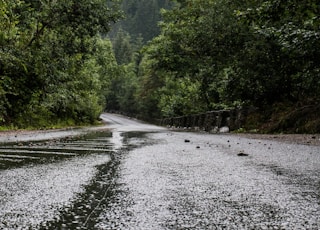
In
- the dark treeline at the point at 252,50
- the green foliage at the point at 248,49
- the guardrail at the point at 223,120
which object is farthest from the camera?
the guardrail at the point at 223,120

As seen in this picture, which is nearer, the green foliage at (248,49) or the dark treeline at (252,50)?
the green foliage at (248,49)

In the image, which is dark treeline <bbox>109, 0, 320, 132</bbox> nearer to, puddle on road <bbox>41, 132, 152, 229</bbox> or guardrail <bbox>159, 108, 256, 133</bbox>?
guardrail <bbox>159, 108, 256, 133</bbox>

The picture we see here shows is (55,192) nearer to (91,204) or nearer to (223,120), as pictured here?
(91,204)

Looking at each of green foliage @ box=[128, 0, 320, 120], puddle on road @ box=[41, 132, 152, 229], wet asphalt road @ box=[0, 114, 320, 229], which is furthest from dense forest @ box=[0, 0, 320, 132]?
puddle on road @ box=[41, 132, 152, 229]

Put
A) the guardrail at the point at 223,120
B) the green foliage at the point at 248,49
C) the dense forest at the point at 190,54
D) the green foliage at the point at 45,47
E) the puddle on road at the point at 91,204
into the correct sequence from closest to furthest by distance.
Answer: the puddle on road at the point at 91,204
the green foliage at the point at 248,49
the dense forest at the point at 190,54
the green foliage at the point at 45,47
the guardrail at the point at 223,120

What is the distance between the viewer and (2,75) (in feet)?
47.5

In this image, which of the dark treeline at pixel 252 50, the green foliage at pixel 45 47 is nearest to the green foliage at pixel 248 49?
the dark treeline at pixel 252 50

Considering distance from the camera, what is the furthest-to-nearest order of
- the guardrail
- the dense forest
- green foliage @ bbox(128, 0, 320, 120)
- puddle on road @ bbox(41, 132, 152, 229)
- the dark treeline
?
the guardrail
the dense forest
the dark treeline
green foliage @ bbox(128, 0, 320, 120)
puddle on road @ bbox(41, 132, 152, 229)

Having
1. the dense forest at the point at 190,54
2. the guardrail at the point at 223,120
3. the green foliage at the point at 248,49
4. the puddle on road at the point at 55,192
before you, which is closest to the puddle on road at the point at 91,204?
the puddle on road at the point at 55,192

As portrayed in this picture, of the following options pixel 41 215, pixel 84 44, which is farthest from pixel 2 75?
pixel 41 215

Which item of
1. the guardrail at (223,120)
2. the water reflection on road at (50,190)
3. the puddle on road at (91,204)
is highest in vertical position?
the guardrail at (223,120)

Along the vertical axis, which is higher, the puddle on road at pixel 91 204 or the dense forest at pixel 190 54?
the dense forest at pixel 190 54

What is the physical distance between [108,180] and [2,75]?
13108mm

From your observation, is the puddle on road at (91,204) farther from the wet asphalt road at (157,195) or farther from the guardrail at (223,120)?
the guardrail at (223,120)
